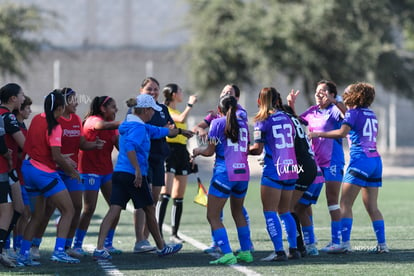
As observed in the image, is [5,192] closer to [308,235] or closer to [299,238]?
[299,238]

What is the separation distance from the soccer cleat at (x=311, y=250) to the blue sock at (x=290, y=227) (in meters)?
0.59

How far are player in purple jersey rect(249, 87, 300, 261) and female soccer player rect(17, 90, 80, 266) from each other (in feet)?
7.21

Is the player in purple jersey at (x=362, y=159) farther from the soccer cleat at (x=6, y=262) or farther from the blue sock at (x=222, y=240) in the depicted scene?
the soccer cleat at (x=6, y=262)

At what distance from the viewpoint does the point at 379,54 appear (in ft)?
113

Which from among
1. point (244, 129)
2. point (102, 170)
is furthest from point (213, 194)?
point (102, 170)

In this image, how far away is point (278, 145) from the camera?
9.88m

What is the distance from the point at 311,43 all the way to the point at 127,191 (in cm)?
2555

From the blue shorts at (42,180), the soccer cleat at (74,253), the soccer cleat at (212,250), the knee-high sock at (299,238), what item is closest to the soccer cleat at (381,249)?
the knee-high sock at (299,238)

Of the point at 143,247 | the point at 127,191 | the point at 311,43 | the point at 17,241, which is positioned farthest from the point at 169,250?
the point at 311,43

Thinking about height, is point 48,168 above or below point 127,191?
above

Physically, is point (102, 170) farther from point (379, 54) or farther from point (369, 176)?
point (379, 54)

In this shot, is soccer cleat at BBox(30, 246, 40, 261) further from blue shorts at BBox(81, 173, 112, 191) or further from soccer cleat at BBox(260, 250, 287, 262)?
soccer cleat at BBox(260, 250, 287, 262)

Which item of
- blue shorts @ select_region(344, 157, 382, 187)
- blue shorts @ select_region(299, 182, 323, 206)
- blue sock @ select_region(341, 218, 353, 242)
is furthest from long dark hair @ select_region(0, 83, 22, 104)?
blue sock @ select_region(341, 218, 353, 242)

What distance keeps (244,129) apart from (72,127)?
2.10 m
